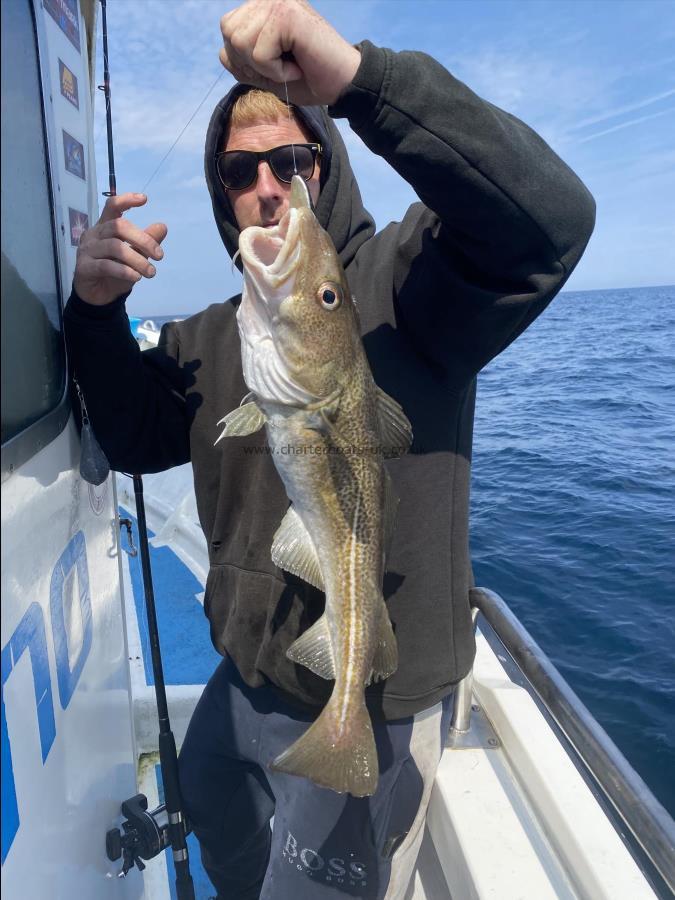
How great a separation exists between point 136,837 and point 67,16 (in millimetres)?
3167

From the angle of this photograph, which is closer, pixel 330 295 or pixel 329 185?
pixel 330 295

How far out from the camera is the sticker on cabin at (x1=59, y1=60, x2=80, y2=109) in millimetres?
2093

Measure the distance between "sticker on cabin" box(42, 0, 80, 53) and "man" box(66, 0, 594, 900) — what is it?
557 millimetres

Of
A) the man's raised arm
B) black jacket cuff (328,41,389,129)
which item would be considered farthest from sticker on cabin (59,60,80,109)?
black jacket cuff (328,41,389,129)

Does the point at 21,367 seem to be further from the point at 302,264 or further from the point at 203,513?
the point at 203,513

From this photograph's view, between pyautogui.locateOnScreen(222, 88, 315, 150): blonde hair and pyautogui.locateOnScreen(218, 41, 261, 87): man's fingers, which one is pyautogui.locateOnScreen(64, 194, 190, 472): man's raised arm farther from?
pyautogui.locateOnScreen(222, 88, 315, 150): blonde hair

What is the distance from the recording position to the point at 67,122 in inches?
85.1

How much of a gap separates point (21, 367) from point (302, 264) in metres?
0.84

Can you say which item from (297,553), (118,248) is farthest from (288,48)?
(297,553)

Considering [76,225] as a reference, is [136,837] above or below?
below

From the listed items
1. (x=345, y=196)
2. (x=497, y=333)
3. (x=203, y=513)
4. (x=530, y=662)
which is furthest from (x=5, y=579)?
(x=530, y=662)

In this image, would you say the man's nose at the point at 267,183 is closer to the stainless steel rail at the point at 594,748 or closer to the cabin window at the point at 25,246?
the cabin window at the point at 25,246

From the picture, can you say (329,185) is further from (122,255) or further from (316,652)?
(316,652)

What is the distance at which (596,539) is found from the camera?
28.0 feet
